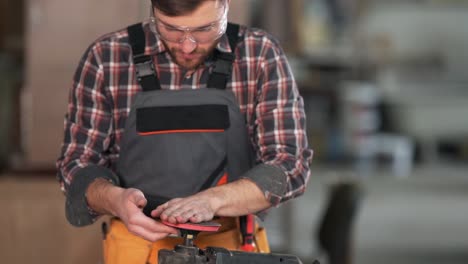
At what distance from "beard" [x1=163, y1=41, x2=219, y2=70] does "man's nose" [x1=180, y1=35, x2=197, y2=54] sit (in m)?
0.02

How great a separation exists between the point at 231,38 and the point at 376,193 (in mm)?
6766

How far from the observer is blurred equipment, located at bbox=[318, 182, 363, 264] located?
11.1 feet

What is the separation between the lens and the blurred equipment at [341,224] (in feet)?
11.1

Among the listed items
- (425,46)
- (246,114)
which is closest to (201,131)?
(246,114)

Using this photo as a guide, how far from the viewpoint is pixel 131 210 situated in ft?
5.58

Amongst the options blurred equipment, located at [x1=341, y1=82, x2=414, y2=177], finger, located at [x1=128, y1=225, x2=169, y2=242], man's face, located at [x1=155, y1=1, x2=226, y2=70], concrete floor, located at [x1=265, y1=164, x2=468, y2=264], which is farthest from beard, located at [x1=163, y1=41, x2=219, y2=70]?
blurred equipment, located at [x1=341, y1=82, x2=414, y2=177]

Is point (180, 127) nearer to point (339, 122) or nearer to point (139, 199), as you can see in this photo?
point (139, 199)

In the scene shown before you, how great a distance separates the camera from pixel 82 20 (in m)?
3.80

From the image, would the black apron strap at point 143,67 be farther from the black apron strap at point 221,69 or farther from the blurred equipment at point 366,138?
the blurred equipment at point 366,138

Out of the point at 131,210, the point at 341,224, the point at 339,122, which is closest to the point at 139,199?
the point at 131,210

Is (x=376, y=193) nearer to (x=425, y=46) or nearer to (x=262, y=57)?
(x=425, y=46)

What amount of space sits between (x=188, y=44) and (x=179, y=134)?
0.24 metres

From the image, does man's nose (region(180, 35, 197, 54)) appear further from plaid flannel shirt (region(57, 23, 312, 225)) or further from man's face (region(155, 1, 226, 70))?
plaid flannel shirt (region(57, 23, 312, 225))

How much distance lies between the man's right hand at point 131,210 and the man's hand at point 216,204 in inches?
1.1
